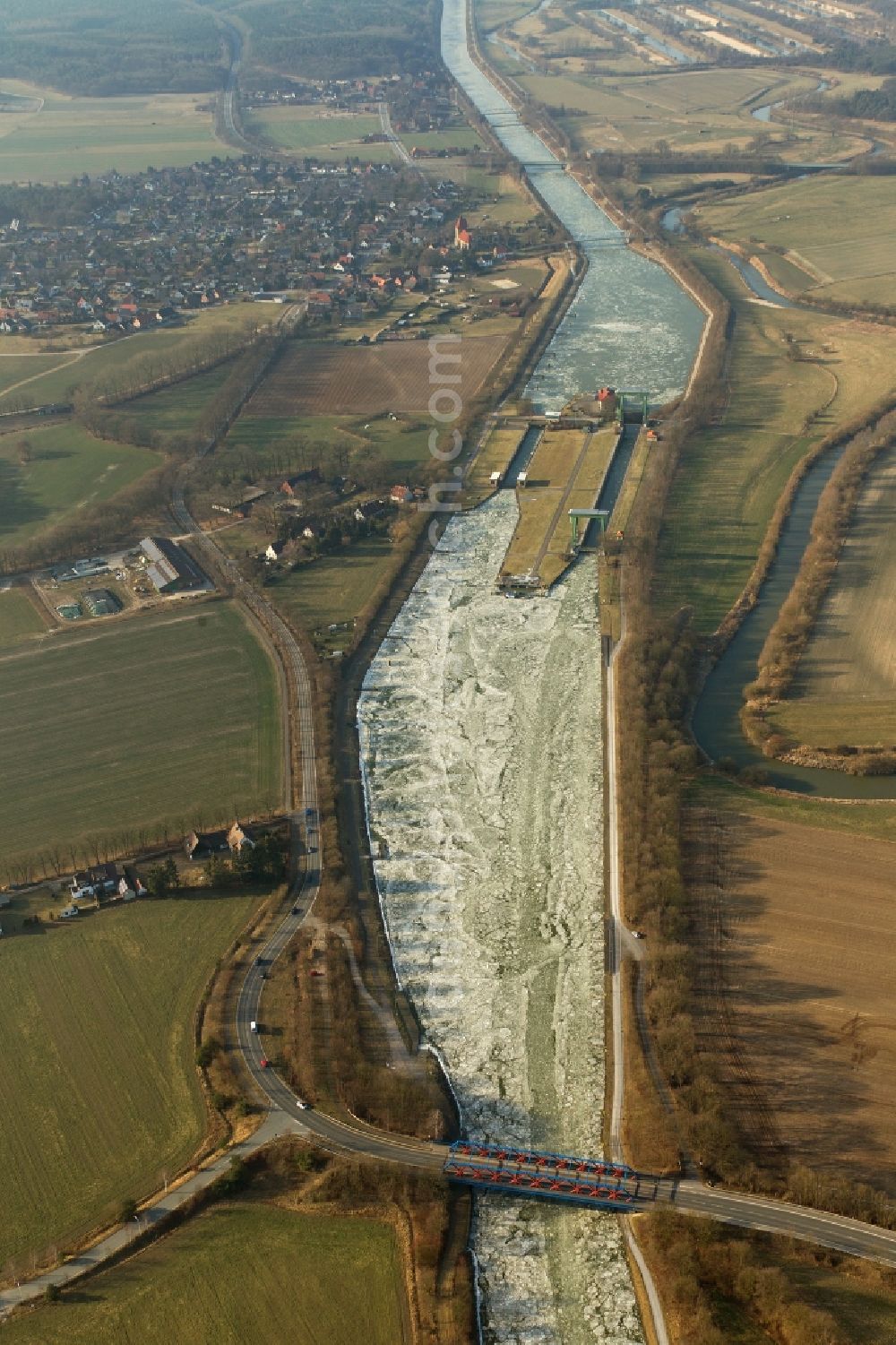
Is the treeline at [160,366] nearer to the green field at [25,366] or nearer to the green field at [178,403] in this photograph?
the green field at [178,403]

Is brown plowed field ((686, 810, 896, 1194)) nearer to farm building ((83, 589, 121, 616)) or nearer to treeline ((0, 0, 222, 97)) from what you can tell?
farm building ((83, 589, 121, 616))

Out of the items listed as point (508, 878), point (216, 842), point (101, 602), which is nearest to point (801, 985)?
point (508, 878)

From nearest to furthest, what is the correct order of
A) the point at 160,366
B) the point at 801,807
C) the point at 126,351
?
the point at 801,807 → the point at 160,366 → the point at 126,351

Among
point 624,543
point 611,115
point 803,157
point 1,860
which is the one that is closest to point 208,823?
point 1,860

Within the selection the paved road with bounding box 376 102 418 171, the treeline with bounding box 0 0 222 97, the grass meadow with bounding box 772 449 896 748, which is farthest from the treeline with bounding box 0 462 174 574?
the treeline with bounding box 0 0 222 97

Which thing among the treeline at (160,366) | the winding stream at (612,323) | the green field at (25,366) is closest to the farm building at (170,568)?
the treeline at (160,366)

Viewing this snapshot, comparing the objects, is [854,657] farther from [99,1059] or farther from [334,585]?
[99,1059]
